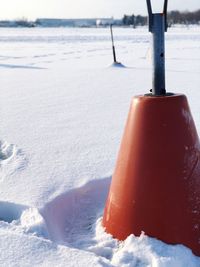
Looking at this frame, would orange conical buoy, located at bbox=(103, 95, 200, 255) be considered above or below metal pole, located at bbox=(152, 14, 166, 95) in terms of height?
below

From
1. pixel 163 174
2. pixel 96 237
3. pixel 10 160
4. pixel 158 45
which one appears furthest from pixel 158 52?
pixel 10 160

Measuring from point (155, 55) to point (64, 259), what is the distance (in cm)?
80

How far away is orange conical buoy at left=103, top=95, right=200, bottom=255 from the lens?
151cm

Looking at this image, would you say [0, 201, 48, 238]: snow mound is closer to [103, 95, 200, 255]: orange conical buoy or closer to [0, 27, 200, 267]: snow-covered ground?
[0, 27, 200, 267]: snow-covered ground

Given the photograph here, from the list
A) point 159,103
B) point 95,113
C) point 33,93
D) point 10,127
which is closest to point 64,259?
point 159,103

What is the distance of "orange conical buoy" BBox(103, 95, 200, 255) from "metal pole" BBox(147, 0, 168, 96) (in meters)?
0.08

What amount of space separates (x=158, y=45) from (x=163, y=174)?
0.47m

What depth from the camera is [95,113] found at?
12.5 ft

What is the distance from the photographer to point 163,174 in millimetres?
1507

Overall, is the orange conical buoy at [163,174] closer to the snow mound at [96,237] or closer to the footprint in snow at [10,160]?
the snow mound at [96,237]

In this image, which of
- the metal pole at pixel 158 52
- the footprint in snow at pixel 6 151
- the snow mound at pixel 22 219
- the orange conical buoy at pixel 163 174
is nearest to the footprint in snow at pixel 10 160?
the footprint in snow at pixel 6 151

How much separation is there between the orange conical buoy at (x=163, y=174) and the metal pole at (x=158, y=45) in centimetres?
8

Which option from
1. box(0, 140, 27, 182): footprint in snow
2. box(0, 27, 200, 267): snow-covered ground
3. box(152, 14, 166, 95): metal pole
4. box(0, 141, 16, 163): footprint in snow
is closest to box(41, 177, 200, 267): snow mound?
box(0, 27, 200, 267): snow-covered ground

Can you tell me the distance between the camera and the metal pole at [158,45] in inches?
60.4
